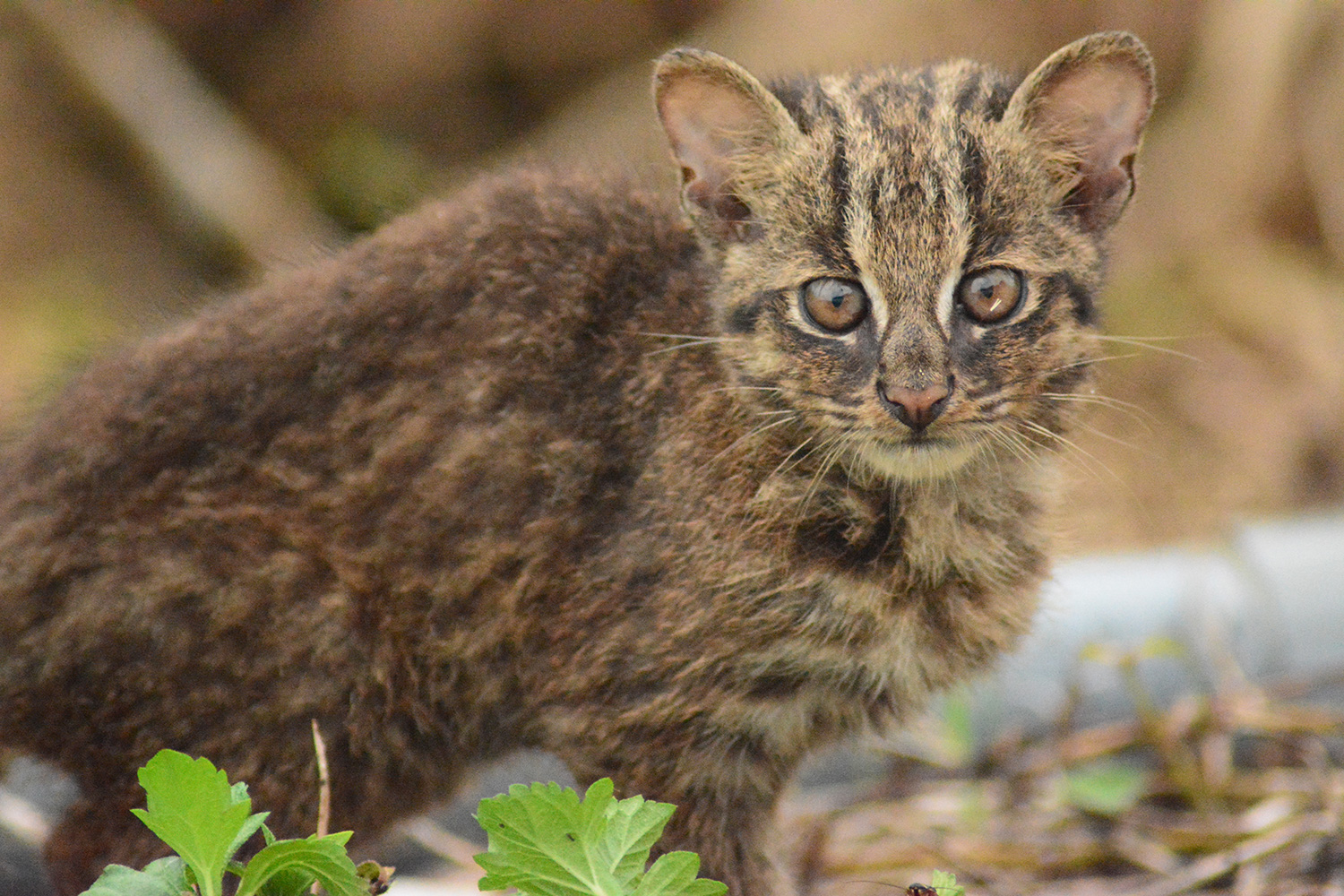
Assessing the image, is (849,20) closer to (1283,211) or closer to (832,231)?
(1283,211)

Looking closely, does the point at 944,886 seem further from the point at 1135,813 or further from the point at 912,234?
the point at 1135,813

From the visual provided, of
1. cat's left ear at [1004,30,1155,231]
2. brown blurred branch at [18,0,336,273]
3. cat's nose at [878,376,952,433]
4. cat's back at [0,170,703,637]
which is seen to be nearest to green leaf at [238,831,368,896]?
cat's back at [0,170,703,637]

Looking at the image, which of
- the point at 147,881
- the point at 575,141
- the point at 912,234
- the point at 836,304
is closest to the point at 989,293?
the point at 912,234

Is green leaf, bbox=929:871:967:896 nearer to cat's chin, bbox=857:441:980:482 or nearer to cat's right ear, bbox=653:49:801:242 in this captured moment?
cat's chin, bbox=857:441:980:482

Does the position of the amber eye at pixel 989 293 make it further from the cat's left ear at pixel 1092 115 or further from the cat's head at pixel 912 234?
the cat's left ear at pixel 1092 115

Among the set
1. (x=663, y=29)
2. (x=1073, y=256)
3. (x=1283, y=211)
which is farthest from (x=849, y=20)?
(x=1073, y=256)

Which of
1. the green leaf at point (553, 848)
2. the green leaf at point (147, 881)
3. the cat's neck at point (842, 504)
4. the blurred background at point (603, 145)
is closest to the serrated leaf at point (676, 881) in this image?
the green leaf at point (553, 848)
